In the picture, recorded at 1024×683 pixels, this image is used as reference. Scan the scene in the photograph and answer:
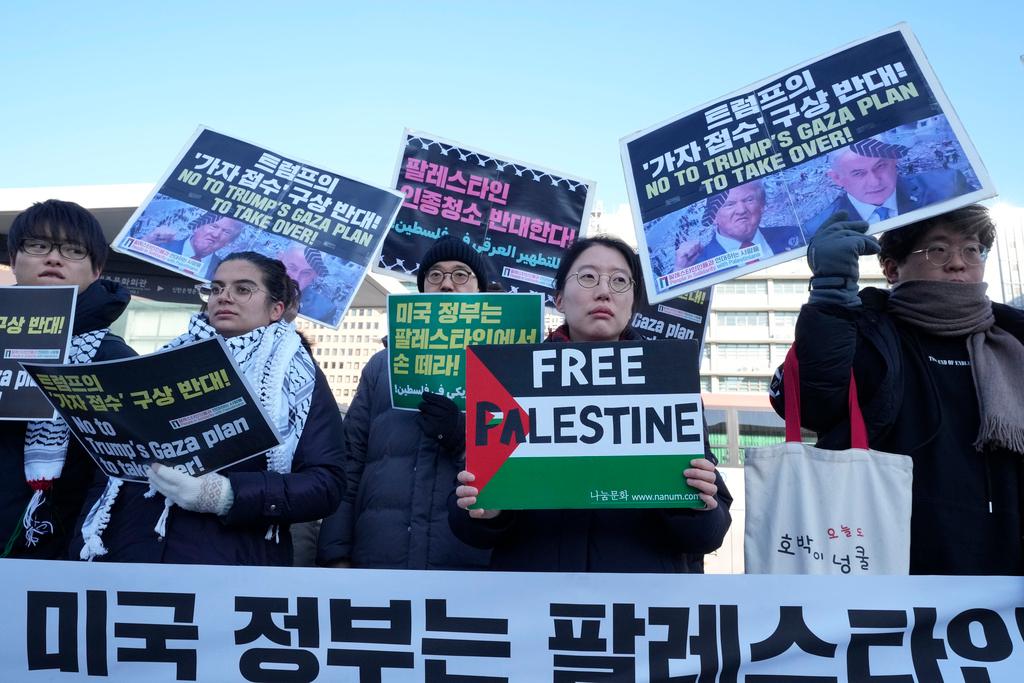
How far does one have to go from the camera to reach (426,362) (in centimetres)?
281

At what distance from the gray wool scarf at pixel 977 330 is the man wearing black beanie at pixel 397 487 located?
1507mm

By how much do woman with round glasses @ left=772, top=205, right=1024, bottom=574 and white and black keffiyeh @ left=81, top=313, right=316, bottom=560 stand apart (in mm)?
1526

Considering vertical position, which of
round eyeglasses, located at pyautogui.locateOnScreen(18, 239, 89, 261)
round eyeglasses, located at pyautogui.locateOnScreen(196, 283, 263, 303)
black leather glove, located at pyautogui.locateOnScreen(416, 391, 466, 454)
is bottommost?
black leather glove, located at pyautogui.locateOnScreen(416, 391, 466, 454)

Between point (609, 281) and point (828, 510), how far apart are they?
916mm

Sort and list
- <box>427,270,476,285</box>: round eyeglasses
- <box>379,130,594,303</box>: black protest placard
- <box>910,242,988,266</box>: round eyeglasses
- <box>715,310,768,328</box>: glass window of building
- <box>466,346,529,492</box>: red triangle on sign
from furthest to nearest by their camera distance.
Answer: <box>715,310,768,328</box>: glass window of building, <box>379,130,594,303</box>: black protest placard, <box>427,270,476,285</box>: round eyeglasses, <box>910,242,988,266</box>: round eyeglasses, <box>466,346,529,492</box>: red triangle on sign

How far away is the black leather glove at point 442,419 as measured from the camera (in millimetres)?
2682

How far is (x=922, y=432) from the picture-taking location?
239 cm

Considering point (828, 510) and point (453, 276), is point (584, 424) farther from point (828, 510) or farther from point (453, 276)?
point (453, 276)

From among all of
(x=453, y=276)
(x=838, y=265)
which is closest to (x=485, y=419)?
(x=838, y=265)

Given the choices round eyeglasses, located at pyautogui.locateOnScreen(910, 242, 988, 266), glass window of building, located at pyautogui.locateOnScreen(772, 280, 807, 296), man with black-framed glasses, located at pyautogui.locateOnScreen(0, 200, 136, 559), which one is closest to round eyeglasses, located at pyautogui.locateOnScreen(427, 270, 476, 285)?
man with black-framed glasses, located at pyautogui.locateOnScreen(0, 200, 136, 559)

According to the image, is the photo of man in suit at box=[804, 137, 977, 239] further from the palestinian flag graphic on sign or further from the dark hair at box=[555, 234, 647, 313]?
the palestinian flag graphic on sign

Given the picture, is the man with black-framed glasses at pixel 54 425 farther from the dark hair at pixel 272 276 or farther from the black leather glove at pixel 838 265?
the black leather glove at pixel 838 265

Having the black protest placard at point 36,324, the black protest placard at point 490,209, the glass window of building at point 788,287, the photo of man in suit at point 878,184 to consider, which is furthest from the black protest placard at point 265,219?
the glass window of building at point 788,287

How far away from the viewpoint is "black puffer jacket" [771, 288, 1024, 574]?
7.47ft
